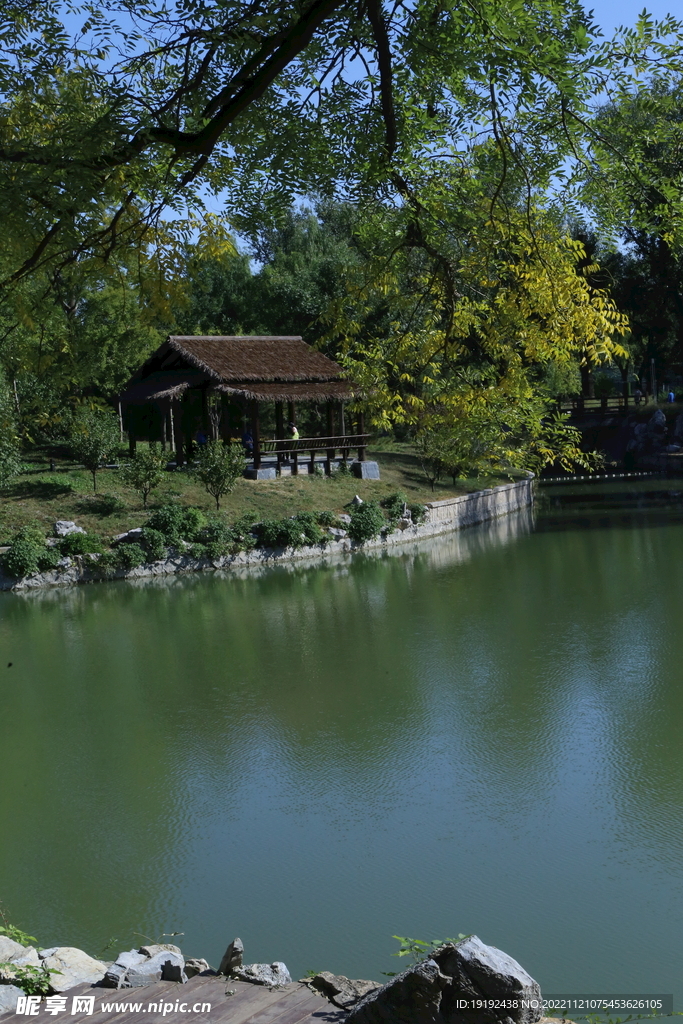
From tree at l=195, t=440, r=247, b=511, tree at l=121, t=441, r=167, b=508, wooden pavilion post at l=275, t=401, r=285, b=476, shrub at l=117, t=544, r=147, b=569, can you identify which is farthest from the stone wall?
wooden pavilion post at l=275, t=401, r=285, b=476

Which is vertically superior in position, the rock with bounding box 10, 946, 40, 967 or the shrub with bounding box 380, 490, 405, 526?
the shrub with bounding box 380, 490, 405, 526

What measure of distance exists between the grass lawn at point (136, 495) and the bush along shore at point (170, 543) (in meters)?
0.50

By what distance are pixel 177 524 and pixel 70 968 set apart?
15346mm

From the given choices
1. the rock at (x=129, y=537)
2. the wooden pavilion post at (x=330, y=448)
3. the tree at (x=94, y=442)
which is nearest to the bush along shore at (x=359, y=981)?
the rock at (x=129, y=537)

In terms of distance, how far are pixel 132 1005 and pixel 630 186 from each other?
4969mm

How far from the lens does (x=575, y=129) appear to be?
17.4 ft

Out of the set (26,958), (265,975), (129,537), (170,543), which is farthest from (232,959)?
(129,537)

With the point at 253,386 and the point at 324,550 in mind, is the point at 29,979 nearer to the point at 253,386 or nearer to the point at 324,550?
the point at 324,550

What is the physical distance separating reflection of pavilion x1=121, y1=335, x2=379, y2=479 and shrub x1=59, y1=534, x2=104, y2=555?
618cm

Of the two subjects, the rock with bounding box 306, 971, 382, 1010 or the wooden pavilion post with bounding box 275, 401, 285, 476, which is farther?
the wooden pavilion post with bounding box 275, 401, 285, 476

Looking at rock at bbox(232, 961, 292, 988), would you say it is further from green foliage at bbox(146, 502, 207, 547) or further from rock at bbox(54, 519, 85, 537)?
rock at bbox(54, 519, 85, 537)

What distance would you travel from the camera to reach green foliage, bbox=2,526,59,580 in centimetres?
1764

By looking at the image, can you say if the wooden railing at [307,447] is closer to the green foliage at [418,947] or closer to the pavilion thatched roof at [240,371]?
the pavilion thatched roof at [240,371]

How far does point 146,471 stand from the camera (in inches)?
824
